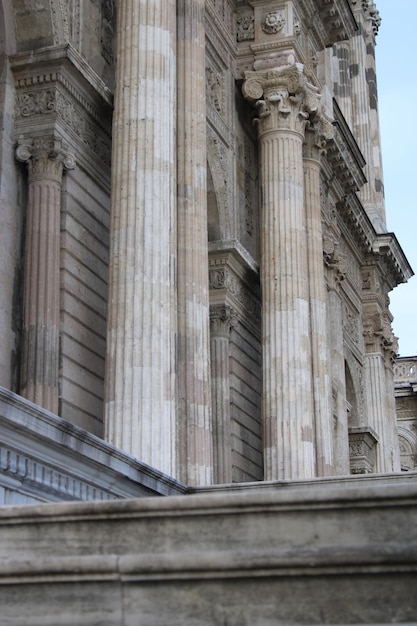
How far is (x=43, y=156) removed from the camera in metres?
16.9

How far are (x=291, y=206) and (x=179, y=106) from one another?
5.30 m

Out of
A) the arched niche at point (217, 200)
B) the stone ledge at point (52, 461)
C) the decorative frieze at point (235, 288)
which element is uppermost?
the arched niche at point (217, 200)

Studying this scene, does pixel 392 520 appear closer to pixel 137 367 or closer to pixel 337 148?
pixel 137 367

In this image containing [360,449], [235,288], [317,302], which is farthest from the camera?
[360,449]

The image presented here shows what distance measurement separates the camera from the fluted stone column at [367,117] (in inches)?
1588

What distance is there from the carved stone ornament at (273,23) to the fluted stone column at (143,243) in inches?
314

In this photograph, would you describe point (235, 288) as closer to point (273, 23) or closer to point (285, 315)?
point (285, 315)

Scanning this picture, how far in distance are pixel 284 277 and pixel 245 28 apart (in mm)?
5793

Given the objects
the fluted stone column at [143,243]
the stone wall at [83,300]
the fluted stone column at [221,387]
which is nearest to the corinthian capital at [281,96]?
the fluted stone column at [221,387]

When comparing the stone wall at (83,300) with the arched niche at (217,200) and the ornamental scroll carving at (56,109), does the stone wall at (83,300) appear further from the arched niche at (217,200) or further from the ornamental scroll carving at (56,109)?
the arched niche at (217,200)

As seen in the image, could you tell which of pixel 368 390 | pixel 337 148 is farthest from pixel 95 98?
pixel 368 390

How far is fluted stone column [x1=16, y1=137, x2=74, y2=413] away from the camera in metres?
15.9

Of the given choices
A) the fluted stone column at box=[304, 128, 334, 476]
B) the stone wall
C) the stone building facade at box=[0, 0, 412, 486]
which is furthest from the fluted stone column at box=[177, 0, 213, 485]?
the fluted stone column at box=[304, 128, 334, 476]

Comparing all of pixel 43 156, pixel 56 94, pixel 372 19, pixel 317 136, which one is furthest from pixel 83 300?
pixel 372 19
